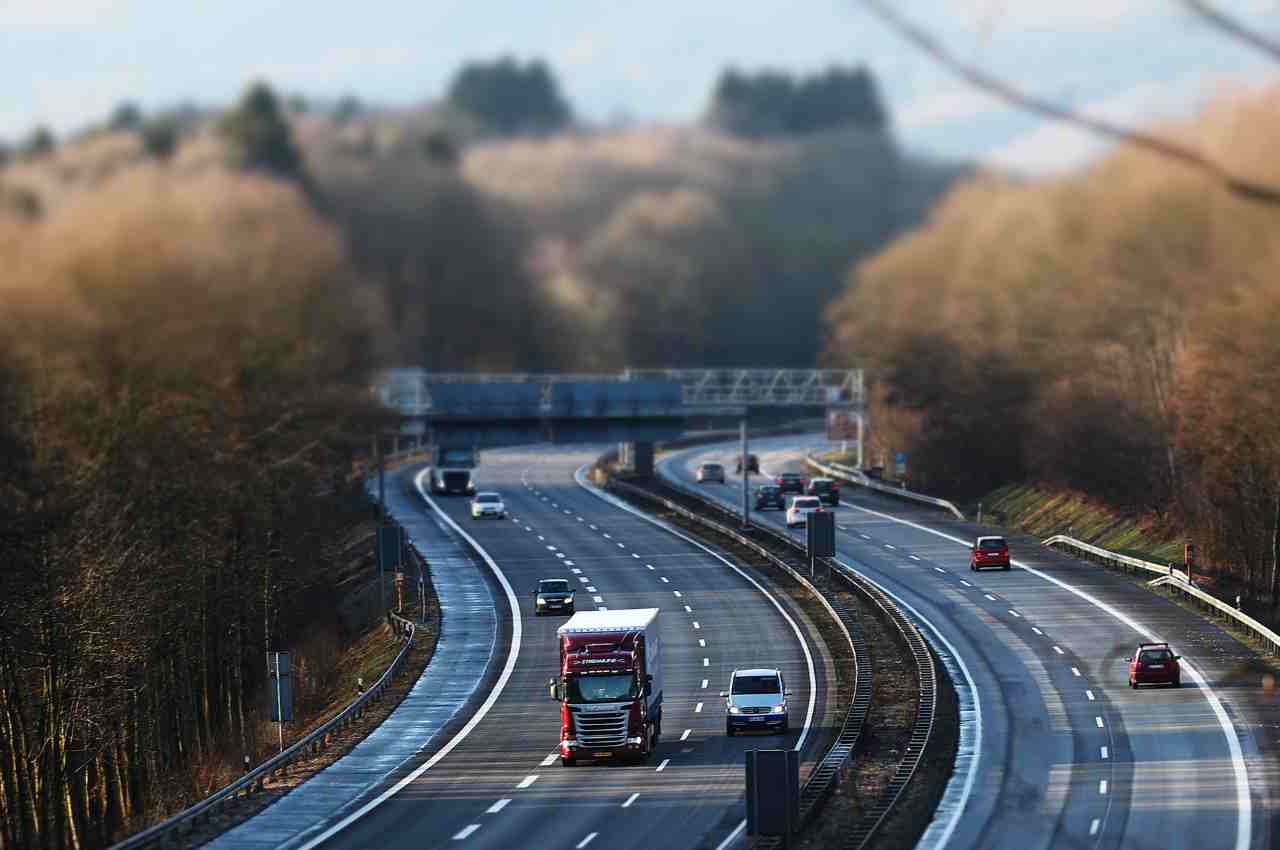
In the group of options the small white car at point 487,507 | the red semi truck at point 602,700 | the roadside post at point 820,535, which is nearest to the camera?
the red semi truck at point 602,700

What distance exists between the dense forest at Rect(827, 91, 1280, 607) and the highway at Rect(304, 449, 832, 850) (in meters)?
10.1

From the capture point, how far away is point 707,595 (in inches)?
2800

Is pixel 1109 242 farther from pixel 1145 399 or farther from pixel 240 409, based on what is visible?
pixel 240 409

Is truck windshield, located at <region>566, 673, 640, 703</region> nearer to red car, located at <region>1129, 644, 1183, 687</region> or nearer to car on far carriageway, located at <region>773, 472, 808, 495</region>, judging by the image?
red car, located at <region>1129, 644, 1183, 687</region>

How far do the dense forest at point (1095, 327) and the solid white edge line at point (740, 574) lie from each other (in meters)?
9.34

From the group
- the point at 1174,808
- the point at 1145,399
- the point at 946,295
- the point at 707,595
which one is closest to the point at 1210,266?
the point at 946,295

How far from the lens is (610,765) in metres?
40.8

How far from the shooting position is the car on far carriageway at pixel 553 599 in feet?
221

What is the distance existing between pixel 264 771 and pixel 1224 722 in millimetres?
24818

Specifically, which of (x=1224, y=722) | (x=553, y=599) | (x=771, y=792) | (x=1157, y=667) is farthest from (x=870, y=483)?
(x=771, y=792)

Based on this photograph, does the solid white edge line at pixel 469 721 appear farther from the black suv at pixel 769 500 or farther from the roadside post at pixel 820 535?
the black suv at pixel 769 500

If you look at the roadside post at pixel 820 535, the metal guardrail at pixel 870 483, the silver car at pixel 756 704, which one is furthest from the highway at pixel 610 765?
the metal guardrail at pixel 870 483

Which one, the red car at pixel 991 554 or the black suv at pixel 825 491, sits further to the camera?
the black suv at pixel 825 491

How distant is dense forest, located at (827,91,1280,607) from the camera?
35.7 feet
